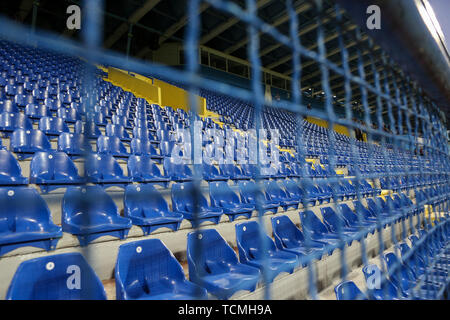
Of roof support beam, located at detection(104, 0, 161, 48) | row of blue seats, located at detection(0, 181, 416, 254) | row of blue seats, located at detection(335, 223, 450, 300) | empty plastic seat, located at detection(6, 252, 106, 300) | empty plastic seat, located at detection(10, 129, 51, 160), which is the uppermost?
roof support beam, located at detection(104, 0, 161, 48)

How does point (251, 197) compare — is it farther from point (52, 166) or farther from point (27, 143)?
point (27, 143)

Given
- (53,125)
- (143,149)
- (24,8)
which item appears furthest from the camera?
(24,8)

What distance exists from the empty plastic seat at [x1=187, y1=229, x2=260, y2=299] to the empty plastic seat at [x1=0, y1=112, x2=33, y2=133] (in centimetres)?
193

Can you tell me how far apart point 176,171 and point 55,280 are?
1.68 metres

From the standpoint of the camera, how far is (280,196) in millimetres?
2822

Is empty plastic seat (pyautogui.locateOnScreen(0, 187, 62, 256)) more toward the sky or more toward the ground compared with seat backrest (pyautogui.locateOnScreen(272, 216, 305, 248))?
more toward the sky

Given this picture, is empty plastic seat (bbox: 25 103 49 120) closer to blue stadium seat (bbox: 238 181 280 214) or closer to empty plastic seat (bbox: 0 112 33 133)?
empty plastic seat (bbox: 0 112 33 133)

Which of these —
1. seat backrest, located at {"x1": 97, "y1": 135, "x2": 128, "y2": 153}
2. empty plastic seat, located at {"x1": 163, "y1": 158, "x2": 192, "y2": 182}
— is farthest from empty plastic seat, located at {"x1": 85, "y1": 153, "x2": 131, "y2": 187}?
empty plastic seat, located at {"x1": 163, "y1": 158, "x2": 192, "y2": 182}

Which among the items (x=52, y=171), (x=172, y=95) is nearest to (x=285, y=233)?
(x=52, y=171)

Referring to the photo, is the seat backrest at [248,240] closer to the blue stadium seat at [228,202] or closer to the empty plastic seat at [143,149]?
the blue stadium seat at [228,202]

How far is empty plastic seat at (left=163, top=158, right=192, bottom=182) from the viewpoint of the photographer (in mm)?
2411

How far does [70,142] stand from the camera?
2.32 metres

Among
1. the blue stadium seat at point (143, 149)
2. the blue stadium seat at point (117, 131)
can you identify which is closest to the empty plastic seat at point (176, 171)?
the blue stadium seat at point (143, 149)
